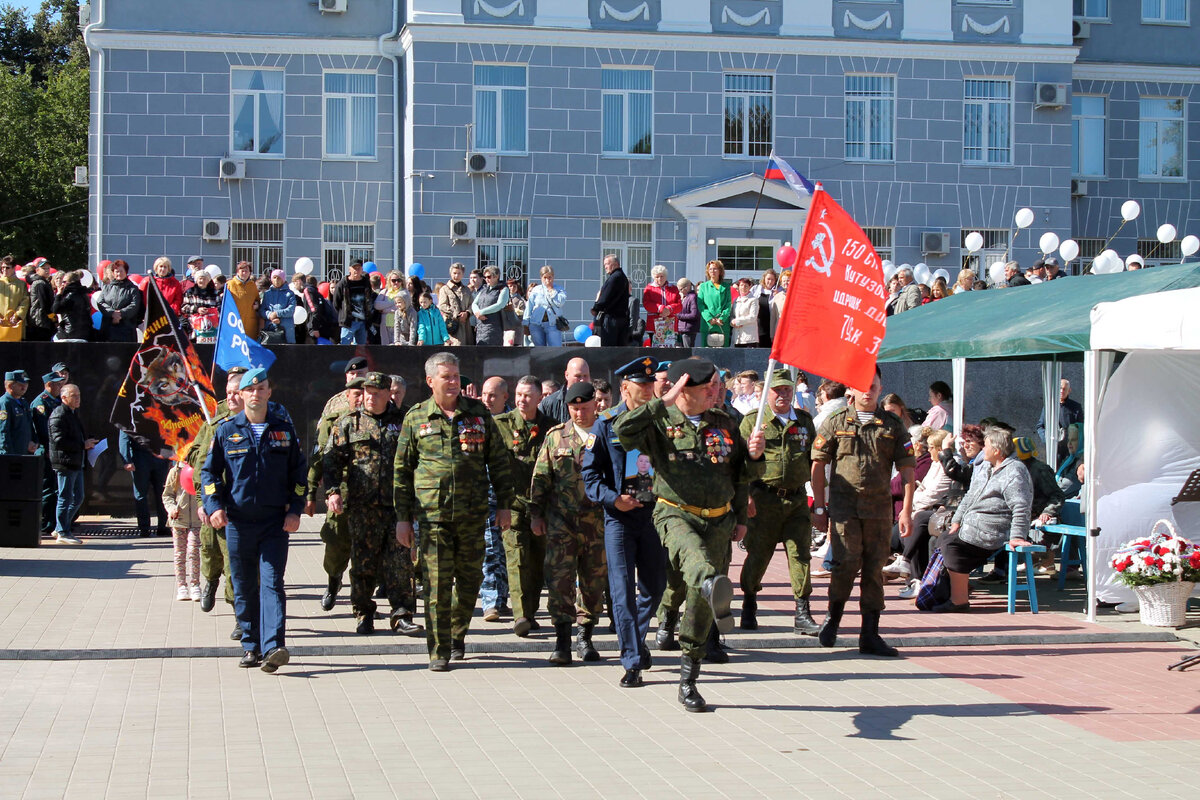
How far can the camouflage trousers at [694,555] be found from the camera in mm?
8258

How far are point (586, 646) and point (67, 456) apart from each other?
9164 mm

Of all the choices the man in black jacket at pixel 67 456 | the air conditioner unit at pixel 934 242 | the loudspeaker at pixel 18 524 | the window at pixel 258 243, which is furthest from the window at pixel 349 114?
the loudspeaker at pixel 18 524

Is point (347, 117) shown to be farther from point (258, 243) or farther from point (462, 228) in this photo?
point (462, 228)

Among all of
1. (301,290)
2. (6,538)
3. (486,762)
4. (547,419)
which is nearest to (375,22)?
(301,290)

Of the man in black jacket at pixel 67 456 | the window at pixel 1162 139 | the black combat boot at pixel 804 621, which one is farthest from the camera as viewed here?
Result: the window at pixel 1162 139

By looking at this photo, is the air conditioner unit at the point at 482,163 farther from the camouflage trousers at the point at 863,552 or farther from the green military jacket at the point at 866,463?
the camouflage trousers at the point at 863,552

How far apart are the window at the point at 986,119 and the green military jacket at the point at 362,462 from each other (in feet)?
71.9

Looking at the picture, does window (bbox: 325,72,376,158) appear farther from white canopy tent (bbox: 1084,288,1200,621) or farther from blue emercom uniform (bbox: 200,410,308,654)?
blue emercom uniform (bbox: 200,410,308,654)

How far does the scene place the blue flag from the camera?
13.4 metres

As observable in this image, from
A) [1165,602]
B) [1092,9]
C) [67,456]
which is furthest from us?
[1092,9]

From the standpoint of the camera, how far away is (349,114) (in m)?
28.7

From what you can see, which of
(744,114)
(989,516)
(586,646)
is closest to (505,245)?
(744,114)

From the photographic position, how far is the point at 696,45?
28.3 m

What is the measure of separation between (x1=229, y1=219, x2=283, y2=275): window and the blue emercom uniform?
1917 cm
